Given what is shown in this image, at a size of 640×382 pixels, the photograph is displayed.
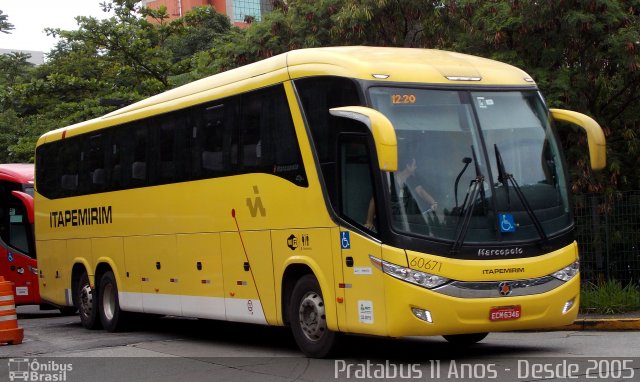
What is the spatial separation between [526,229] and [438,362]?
1.80 m

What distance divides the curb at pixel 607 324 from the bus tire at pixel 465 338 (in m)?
2.49

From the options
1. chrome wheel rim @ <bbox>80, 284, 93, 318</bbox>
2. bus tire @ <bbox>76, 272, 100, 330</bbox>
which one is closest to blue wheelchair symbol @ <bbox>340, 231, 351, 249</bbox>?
bus tire @ <bbox>76, 272, 100, 330</bbox>

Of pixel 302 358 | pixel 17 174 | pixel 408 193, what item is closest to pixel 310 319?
pixel 302 358

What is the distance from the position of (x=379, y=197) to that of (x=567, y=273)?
245cm

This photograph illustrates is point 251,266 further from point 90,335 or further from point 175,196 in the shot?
point 90,335

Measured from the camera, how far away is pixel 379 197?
1109cm

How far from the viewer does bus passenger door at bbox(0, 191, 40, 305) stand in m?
23.5

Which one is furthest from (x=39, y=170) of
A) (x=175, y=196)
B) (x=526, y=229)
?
(x=526, y=229)

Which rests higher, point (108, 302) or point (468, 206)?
point (468, 206)

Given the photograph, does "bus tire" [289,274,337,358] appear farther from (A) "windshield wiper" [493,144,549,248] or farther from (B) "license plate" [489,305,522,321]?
(A) "windshield wiper" [493,144,549,248]

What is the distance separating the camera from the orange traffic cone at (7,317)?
15672 millimetres

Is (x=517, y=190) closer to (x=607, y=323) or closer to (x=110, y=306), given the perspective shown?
(x=607, y=323)

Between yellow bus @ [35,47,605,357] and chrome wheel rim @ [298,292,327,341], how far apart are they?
0.08 feet

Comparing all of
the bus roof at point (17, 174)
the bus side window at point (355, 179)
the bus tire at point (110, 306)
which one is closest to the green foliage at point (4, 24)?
the bus roof at point (17, 174)
